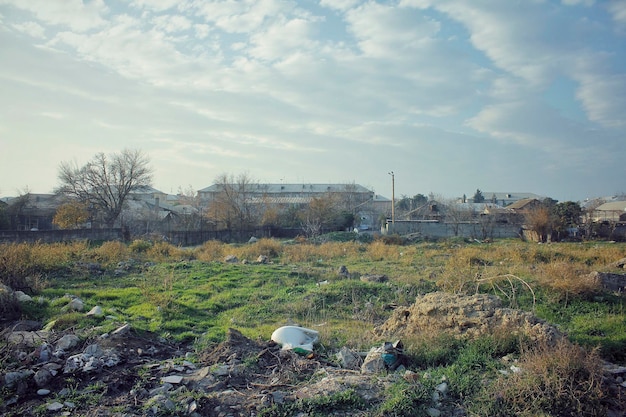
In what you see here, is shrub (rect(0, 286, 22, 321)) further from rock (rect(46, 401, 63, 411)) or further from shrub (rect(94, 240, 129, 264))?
shrub (rect(94, 240, 129, 264))

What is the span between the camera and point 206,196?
2534 inches

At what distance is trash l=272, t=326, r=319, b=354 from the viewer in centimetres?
583

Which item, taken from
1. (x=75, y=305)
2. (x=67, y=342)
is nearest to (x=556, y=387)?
(x=67, y=342)

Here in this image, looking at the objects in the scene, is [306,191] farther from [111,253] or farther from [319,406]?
[319,406]

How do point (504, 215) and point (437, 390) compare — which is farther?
point (504, 215)

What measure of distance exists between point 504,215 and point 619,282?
99.1 ft

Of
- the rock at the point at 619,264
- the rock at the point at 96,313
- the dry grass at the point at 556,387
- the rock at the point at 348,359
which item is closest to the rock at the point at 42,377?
the rock at the point at 96,313

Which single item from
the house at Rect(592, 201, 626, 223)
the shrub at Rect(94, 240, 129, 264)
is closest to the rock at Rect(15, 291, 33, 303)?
the shrub at Rect(94, 240, 129, 264)

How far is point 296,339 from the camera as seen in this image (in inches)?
238

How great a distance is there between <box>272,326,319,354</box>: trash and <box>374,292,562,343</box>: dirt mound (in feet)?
4.07

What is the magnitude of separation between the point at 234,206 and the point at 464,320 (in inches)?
1336

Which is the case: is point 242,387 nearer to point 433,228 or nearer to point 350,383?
point 350,383

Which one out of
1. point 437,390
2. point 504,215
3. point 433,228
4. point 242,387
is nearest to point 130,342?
point 242,387

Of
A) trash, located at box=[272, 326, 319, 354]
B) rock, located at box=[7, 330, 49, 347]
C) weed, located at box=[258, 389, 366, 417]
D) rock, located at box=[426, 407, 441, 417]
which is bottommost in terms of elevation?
rock, located at box=[426, 407, 441, 417]
